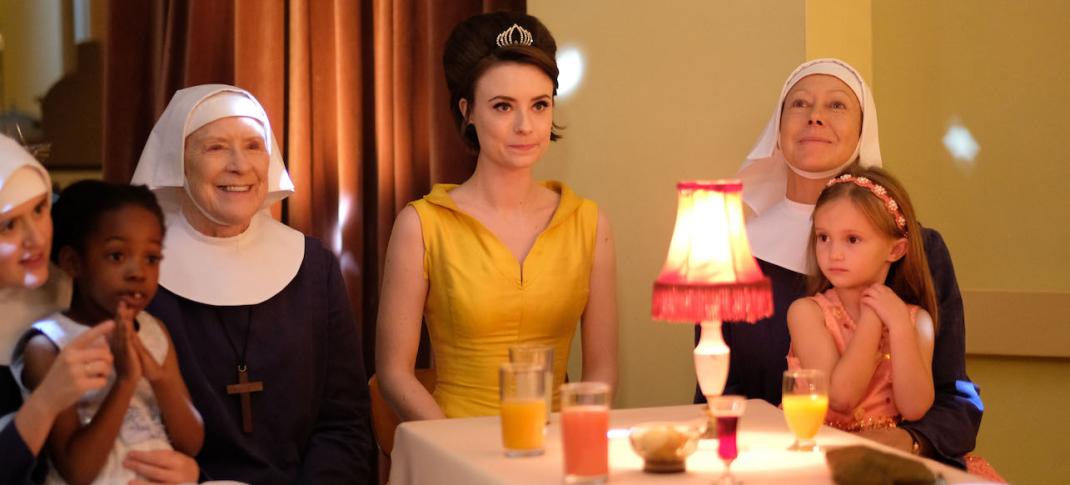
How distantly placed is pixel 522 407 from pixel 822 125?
4.71 feet

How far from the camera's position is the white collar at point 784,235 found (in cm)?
331

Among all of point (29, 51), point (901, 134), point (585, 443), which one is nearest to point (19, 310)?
point (585, 443)

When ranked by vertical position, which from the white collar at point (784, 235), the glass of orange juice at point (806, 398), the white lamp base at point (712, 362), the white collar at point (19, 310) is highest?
the white collar at point (784, 235)

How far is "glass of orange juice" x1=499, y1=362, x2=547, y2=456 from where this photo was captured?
2260 millimetres

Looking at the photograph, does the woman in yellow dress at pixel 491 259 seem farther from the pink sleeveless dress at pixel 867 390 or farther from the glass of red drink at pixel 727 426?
the glass of red drink at pixel 727 426

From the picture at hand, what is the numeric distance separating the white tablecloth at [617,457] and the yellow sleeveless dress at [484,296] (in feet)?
1.89

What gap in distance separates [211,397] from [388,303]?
0.68 metres

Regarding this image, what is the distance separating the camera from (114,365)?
2328 mm

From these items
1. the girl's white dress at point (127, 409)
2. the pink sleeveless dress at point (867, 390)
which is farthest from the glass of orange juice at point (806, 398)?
the girl's white dress at point (127, 409)

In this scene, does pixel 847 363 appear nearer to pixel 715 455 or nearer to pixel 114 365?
pixel 715 455

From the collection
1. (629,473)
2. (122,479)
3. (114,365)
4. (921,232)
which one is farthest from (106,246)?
(921,232)

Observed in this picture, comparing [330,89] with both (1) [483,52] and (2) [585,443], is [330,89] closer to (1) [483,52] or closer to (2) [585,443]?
(1) [483,52]

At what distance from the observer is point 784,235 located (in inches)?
132

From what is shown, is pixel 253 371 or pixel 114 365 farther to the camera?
pixel 253 371
